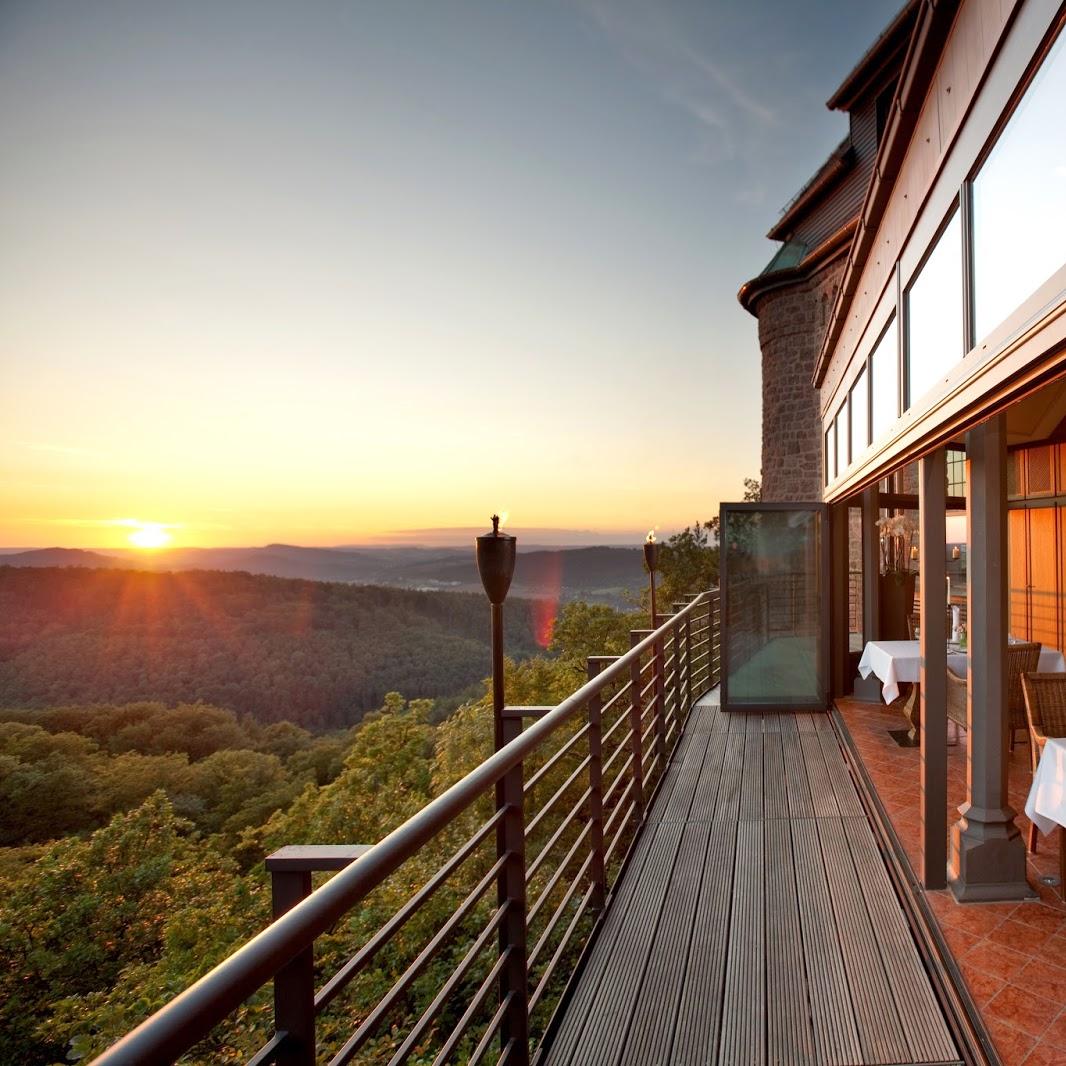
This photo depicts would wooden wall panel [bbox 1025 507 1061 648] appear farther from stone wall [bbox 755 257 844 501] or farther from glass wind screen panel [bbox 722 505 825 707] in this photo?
stone wall [bbox 755 257 844 501]

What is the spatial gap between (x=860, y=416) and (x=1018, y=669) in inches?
79.1

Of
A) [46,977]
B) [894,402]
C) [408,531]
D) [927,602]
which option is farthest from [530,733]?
[408,531]

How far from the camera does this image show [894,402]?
3510 mm

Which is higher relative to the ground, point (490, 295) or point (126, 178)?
point (126, 178)

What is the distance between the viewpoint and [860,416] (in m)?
4.90

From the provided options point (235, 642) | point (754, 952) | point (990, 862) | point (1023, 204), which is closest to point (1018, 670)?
point (990, 862)

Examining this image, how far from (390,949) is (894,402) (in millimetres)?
10246

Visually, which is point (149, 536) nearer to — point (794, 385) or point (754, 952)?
point (794, 385)

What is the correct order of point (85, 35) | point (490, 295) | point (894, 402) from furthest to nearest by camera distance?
point (490, 295) < point (85, 35) < point (894, 402)

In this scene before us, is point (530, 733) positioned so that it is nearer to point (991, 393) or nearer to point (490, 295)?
point (991, 393)

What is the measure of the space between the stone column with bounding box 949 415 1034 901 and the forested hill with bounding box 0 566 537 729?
3077 centimetres

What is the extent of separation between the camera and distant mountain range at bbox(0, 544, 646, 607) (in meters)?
28.6

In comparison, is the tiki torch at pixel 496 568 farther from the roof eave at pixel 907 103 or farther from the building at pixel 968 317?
the roof eave at pixel 907 103

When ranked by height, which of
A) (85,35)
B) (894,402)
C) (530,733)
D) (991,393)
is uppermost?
(85,35)
